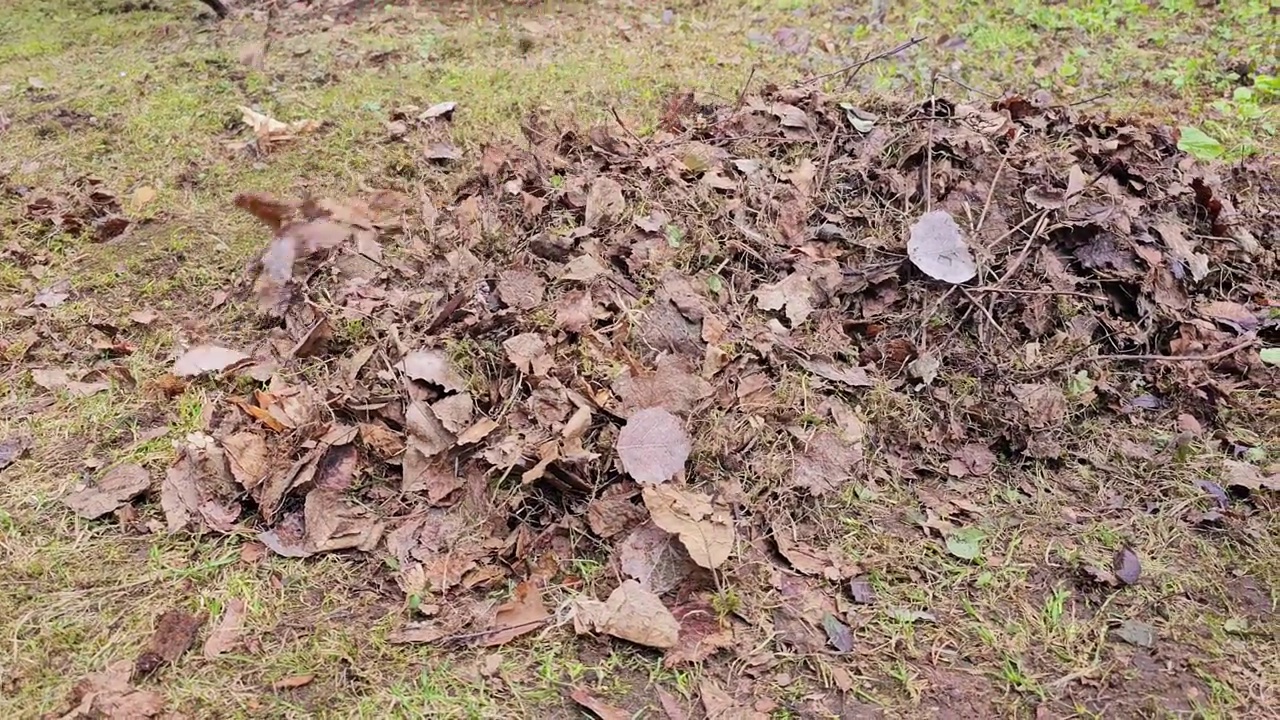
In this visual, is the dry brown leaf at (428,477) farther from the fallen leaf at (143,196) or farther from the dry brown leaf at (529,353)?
the fallen leaf at (143,196)

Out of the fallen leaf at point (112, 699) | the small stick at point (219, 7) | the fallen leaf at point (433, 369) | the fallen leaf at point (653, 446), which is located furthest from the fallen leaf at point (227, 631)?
the small stick at point (219, 7)

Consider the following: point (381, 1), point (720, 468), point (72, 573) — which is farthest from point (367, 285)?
point (381, 1)

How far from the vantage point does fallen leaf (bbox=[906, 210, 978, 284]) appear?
2785mm

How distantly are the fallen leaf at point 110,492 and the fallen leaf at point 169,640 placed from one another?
462mm

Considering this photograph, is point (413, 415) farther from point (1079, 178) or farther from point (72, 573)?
point (1079, 178)

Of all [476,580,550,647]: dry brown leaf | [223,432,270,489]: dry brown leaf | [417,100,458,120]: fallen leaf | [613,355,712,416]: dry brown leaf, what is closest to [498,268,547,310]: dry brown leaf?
[613,355,712,416]: dry brown leaf

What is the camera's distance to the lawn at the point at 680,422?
196 centimetres

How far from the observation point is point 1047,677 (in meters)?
1.94

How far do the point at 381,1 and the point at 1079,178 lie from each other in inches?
215

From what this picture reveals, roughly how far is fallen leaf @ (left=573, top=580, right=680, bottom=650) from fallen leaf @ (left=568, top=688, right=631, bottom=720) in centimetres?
15

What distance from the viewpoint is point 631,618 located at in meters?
1.98

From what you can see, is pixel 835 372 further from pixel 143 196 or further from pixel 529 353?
pixel 143 196

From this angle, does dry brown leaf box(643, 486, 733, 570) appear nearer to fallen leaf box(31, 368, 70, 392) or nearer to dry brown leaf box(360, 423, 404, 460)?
dry brown leaf box(360, 423, 404, 460)

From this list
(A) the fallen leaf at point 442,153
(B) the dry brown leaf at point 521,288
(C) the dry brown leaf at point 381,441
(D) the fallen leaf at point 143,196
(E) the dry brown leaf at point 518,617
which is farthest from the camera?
(A) the fallen leaf at point 442,153
